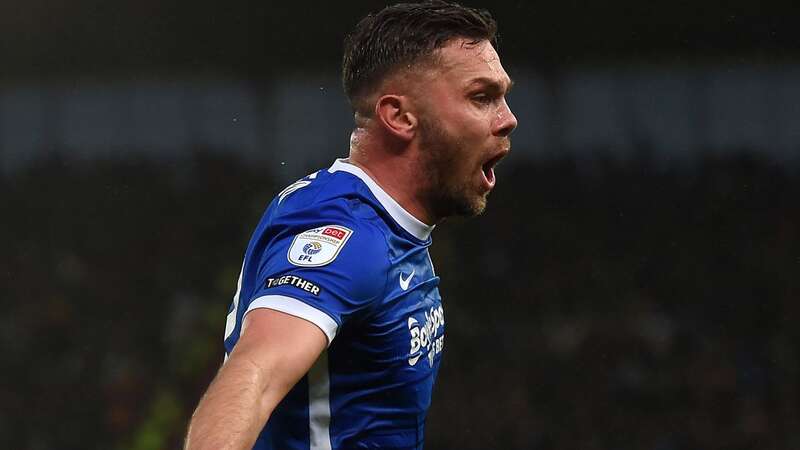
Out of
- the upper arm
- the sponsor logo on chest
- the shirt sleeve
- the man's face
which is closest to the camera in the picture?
the upper arm

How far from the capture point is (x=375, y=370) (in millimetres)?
1700

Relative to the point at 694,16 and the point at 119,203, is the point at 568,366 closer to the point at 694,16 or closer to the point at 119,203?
the point at 694,16

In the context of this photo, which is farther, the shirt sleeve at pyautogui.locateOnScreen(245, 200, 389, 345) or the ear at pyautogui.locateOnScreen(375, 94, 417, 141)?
the ear at pyautogui.locateOnScreen(375, 94, 417, 141)

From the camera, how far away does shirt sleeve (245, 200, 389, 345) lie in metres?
1.45

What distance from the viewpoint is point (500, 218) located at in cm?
428

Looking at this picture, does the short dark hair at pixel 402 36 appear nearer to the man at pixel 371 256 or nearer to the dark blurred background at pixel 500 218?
the man at pixel 371 256

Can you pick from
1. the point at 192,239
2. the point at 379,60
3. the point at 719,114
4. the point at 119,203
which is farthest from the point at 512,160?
the point at 379,60

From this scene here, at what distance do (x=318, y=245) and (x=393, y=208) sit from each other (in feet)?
1.01

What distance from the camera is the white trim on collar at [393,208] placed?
180cm

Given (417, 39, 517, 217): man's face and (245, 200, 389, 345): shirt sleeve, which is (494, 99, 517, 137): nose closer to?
(417, 39, 517, 217): man's face

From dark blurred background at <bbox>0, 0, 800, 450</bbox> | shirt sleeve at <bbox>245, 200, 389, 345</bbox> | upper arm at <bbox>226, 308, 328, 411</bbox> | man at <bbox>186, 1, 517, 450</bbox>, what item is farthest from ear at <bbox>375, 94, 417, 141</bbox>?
dark blurred background at <bbox>0, 0, 800, 450</bbox>

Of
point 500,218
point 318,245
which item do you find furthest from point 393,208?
point 500,218

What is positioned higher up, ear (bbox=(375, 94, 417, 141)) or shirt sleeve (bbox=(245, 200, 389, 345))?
ear (bbox=(375, 94, 417, 141))

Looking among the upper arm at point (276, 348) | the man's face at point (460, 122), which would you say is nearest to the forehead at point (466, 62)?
the man's face at point (460, 122)
